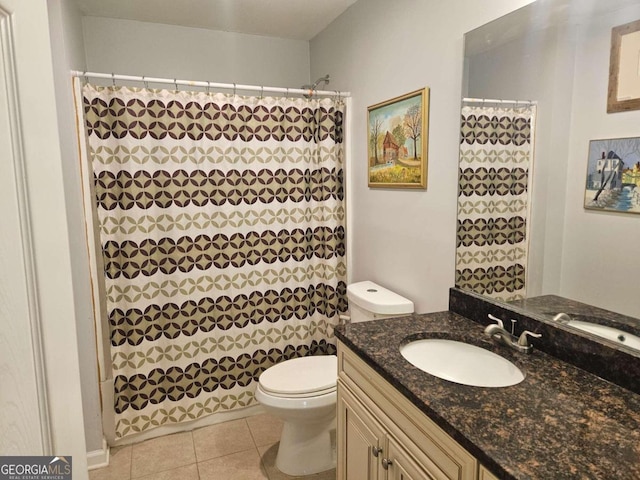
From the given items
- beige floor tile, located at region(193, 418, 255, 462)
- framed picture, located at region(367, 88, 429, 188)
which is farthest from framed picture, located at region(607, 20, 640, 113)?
beige floor tile, located at region(193, 418, 255, 462)

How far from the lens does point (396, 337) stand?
1471 mm

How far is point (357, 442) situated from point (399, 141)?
4.67ft

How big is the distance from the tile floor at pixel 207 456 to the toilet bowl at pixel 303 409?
72 millimetres

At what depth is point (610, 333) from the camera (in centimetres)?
119

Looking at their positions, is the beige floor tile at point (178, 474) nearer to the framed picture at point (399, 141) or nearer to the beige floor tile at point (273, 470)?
the beige floor tile at point (273, 470)

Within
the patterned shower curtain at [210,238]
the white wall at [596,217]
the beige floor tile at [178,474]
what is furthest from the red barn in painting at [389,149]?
the beige floor tile at [178,474]

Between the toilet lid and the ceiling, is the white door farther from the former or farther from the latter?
the ceiling

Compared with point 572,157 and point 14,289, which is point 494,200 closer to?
point 572,157

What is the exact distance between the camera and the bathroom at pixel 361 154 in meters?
0.76

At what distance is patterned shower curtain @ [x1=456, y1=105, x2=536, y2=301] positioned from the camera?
4.87 feet

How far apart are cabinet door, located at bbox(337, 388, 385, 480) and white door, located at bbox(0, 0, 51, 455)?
96 centimetres

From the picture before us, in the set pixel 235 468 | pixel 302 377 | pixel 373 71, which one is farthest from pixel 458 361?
pixel 373 71

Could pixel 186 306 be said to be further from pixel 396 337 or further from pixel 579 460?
pixel 579 460

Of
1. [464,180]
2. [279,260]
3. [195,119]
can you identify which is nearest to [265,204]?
[279,260]
